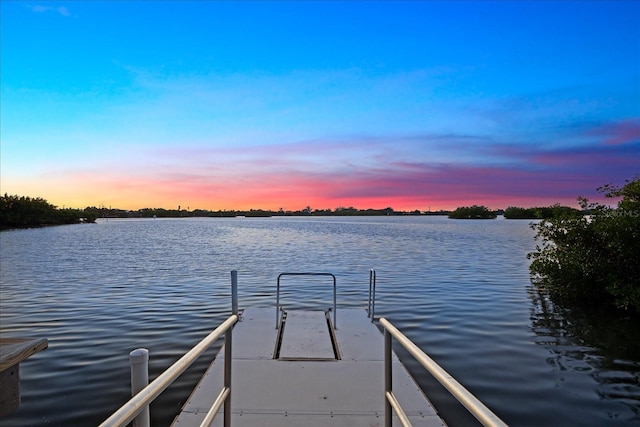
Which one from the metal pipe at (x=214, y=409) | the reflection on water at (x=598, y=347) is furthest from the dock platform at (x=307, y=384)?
the reflection on water at (x=598, y=347)

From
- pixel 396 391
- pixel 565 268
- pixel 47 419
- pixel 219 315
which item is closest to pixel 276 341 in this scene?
pixel 396 391

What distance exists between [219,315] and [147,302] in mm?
3230

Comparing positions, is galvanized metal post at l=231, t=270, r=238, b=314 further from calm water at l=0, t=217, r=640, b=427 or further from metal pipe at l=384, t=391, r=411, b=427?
metal pipe at l=384, t=391, r=411, b=427

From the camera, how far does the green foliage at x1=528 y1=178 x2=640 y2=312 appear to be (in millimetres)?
11250

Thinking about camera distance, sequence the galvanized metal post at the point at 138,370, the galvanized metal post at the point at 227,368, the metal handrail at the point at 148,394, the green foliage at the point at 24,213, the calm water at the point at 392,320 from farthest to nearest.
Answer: the green foliage at the point at 24,213 → the calm water at the point at 392,320 → the galvanized metal post at the point at 227,368 → the galvanized metal post at the point at 138,370 → the metal handrail at the point at 148,394

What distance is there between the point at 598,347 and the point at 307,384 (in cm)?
690

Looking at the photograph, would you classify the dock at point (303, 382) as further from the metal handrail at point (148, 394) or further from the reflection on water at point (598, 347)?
the reflection on water at point (598, 347)

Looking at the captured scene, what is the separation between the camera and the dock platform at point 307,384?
4.56m

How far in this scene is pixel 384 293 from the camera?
15625mm

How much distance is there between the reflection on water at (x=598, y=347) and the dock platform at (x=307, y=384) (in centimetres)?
316

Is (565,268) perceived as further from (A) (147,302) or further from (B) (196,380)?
(A) (147,302)

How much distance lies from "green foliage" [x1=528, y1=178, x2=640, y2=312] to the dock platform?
723 cm

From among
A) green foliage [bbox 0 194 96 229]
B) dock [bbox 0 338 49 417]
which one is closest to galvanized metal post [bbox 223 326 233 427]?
dock [bbox 0 338 49 417]

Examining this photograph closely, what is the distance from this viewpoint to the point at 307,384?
217 inches
